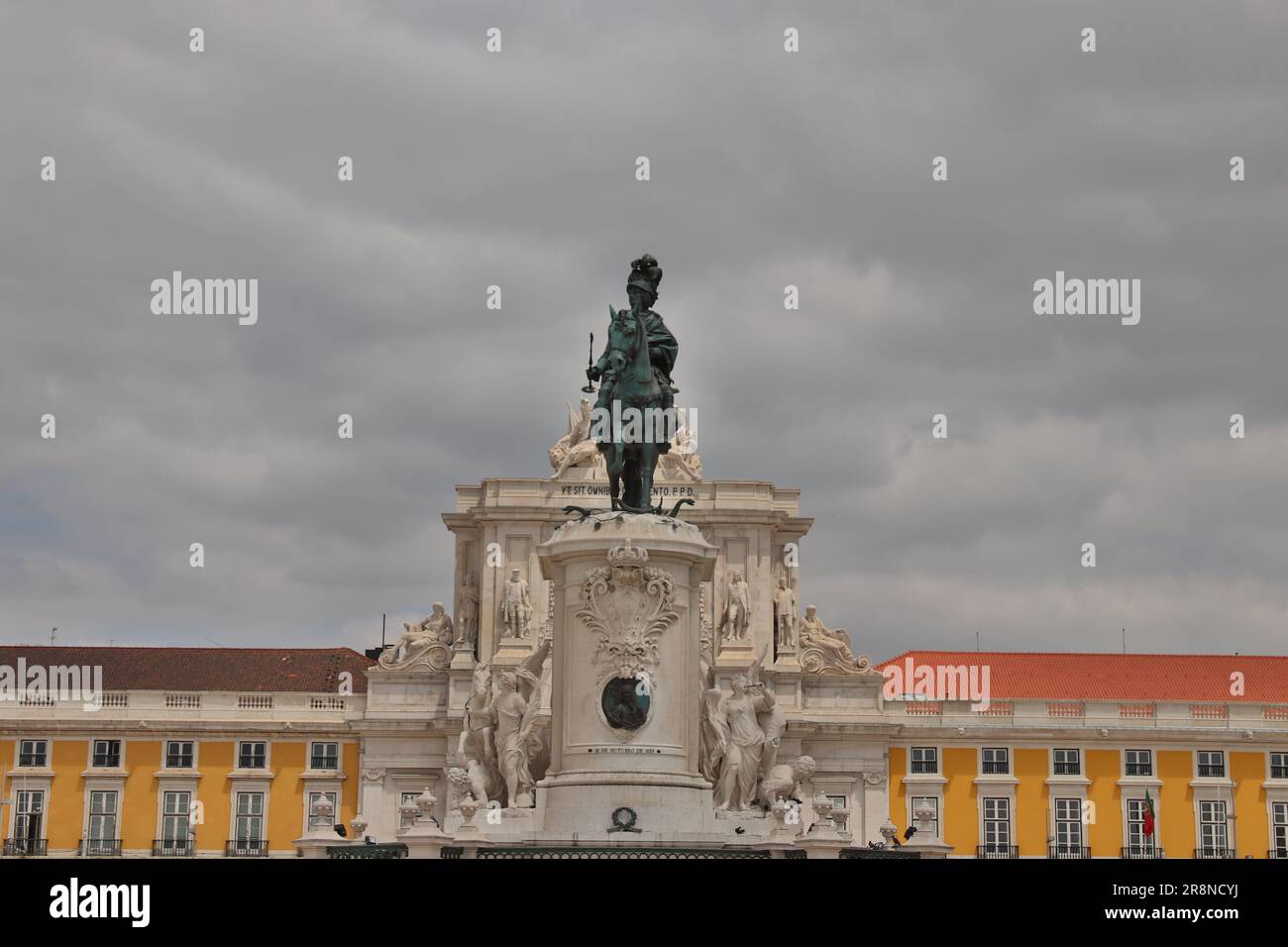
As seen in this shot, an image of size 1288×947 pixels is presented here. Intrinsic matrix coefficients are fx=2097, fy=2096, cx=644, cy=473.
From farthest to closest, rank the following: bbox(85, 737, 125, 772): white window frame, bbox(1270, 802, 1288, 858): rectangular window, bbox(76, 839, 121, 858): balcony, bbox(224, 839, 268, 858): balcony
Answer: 1. bbox(1270, 802, 1288, 858): rectangular window
2. bbox(85, 737, 125, 772): white window frame
3. bbox(224, 839, 268, 858): balcony
4. bbox(76, 839, 121, 858): balcony

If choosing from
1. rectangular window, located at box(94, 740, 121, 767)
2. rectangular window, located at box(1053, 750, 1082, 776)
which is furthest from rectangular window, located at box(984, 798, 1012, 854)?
rectangular window, located at box(94, 740, 121, 767)

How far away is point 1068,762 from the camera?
7862cm

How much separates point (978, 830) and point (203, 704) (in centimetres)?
2937

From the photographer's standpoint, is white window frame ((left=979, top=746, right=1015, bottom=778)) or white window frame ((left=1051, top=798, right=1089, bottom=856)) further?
white window frame ((left=979, top=746, right=1015, bottom=778))

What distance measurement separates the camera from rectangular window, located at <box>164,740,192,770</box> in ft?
255

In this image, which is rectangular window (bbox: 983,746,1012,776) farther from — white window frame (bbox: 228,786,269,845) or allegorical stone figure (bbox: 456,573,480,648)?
white window frame (bbox: 228,786,269,845)

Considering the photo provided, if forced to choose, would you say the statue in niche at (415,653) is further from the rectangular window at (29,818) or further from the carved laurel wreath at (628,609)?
the carved laurel wreath at (628,609)

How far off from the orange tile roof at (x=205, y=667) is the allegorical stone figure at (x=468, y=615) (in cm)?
501

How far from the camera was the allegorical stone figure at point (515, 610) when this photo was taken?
79438 mm

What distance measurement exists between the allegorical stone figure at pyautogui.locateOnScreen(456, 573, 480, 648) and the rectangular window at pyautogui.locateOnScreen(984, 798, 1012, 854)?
813 inches

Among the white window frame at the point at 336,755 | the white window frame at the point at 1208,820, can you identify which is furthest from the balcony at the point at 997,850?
the white window frame at the point at 336,755

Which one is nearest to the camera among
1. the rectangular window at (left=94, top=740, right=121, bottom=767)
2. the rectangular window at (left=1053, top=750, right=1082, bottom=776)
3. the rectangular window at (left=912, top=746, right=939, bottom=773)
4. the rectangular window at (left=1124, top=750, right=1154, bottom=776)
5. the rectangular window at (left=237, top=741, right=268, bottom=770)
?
the rectangular window at (left=94, top=740, right=121, bottom=767)

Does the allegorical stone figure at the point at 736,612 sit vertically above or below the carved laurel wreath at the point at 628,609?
above

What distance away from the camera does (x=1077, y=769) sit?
3095 inches
